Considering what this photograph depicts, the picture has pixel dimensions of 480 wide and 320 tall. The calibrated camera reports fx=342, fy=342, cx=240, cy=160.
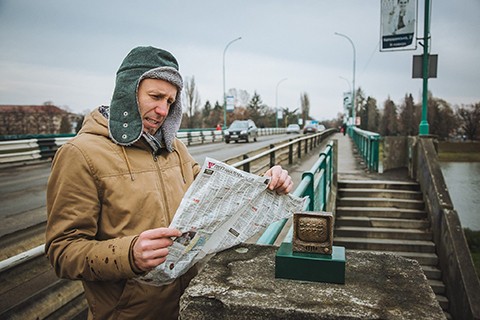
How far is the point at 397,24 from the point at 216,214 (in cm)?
1229

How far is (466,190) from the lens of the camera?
2578 cm

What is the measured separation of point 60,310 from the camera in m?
3.26

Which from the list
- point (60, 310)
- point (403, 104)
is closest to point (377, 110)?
point (403, 104)

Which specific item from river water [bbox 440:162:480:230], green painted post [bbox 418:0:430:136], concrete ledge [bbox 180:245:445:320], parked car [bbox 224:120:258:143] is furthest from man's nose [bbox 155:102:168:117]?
river water [bbox 440:162:480:230]

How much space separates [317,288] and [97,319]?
36.6 inches

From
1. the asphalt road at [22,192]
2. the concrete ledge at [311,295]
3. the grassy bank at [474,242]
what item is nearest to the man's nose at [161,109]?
the concrete ledge at [311,295]

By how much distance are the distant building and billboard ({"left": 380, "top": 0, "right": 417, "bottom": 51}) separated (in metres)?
15.7

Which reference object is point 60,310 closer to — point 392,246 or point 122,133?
point 122,133

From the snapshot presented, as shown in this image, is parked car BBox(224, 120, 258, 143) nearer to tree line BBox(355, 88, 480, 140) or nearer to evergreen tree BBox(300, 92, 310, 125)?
tree line BBox(355, 88, 480, 140)

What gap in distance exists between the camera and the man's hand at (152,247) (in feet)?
3.82

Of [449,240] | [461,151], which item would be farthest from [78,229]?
[461,151]

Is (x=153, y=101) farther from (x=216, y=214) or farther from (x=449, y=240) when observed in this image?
(x=449, y=240)

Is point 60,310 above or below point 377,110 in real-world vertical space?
below

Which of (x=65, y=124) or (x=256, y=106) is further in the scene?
(x=256, y=106)
